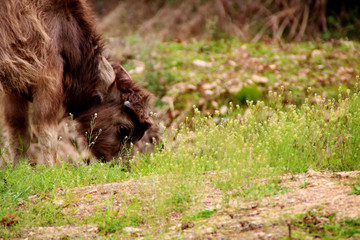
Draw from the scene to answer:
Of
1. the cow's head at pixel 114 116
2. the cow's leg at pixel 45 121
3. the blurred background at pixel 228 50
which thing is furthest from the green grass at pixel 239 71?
the cow's leg at pixel 45 121

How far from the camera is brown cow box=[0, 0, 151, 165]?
505cm

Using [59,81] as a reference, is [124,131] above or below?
below

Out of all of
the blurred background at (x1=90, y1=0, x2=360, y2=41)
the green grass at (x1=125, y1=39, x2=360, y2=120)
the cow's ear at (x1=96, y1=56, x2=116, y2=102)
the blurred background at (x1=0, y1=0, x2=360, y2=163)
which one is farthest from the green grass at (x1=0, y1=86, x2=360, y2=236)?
the blurred background at (x1=90, y1=0, x2=360, y2=41)

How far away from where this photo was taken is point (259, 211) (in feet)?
10.8

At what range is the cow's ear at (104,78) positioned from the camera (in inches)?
237

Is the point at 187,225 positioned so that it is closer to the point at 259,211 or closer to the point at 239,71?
the point at 259,211

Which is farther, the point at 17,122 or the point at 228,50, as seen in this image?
the point at 228,50

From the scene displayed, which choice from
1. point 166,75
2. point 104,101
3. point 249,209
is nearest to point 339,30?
point 166,75

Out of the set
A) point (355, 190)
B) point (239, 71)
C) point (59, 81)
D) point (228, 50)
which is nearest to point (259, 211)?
point (355, 190)

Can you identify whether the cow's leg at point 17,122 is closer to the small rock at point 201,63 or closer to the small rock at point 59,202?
the small rock at point 59,202

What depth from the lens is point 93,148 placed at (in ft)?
20.4

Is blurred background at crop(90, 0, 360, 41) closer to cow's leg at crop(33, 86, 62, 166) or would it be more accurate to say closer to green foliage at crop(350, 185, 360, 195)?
cow's leg at crop(33, 86, 62, 166)

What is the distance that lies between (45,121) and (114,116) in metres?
1.13

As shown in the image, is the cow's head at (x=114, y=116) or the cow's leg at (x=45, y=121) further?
the cow's head at (x=114, y=116)
